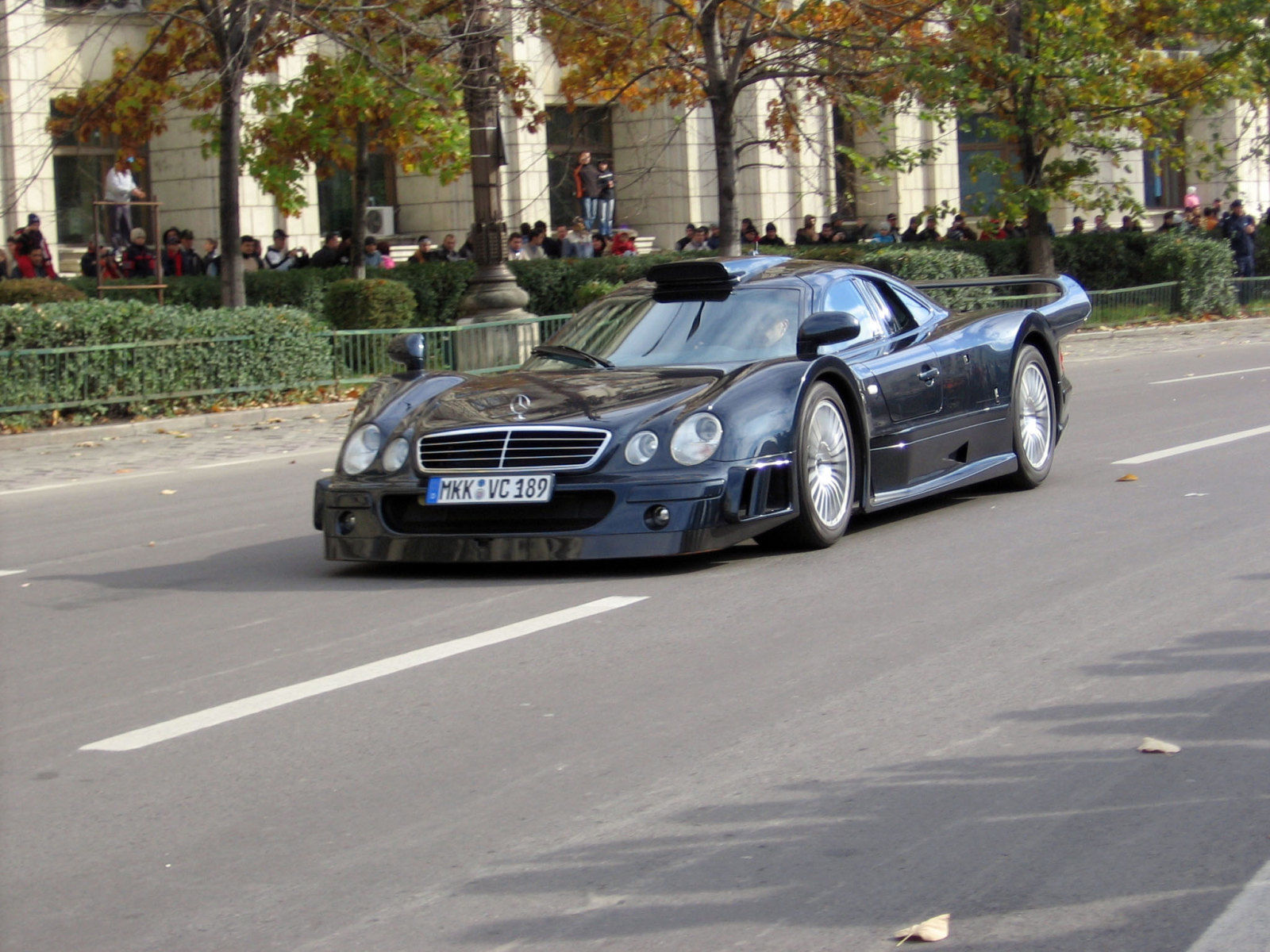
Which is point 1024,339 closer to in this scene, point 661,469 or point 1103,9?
point 661,469

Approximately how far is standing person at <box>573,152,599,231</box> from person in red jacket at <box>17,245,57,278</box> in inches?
376

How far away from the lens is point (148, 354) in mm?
17281

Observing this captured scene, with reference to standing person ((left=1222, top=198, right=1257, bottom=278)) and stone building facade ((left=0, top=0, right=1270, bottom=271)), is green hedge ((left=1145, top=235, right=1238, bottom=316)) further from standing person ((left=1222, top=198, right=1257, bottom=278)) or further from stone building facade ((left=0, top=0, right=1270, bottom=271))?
standing person ((left=1222, top=198, right=1257, bottom=278))

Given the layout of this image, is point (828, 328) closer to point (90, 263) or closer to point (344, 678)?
point (344, 678)

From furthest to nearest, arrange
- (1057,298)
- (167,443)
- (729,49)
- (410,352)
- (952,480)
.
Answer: (729,49), (167,443), (1057,298), (952,480), (410,352)

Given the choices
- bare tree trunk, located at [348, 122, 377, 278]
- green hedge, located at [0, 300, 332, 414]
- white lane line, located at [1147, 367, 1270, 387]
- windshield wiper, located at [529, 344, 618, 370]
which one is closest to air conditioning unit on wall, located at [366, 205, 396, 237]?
bare tree trunk, located at [348, 122, 377, 278]

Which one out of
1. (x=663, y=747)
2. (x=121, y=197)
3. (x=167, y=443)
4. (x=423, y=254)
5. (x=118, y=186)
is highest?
(x=118, y=186)

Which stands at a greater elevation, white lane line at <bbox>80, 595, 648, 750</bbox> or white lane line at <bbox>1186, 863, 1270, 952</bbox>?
white lane line at <bbox>80, 595, 648, 750</bbox>

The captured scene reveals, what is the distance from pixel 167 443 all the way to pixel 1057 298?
8468mm

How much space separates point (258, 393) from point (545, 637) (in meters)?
12.6

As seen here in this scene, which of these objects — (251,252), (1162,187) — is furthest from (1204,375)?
(1162,187)

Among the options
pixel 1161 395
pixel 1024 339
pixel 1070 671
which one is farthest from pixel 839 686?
pixel 1161 395

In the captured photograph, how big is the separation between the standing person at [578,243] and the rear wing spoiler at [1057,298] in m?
19.7

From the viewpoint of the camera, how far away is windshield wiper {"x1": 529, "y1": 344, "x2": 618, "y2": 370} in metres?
8.58
